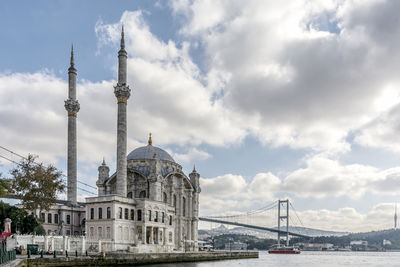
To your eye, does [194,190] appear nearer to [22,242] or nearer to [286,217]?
[22,242]

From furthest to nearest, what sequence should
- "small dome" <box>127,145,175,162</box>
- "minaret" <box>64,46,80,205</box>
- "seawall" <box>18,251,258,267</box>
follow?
"small dome" <box>127,145,175,162</box> → "minaret" <box>64,46,80,205</box> → "seawall" <box>18,251,258,267</box>

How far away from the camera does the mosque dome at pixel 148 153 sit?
226 feet

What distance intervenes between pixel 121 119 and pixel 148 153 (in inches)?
499

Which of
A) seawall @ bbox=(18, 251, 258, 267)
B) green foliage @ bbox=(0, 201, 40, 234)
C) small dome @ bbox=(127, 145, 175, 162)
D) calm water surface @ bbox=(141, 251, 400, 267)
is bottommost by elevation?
calm water surface @ bbox=(141, 251, 400, 267)

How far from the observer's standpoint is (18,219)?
47969 millimetres

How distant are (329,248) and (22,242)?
6353 inches

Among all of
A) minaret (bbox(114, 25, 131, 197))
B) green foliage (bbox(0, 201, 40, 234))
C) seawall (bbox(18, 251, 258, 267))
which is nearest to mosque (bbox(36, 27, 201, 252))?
minaret (bbox(114, 25, 131, 197))

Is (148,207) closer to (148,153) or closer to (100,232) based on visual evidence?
(100,232)

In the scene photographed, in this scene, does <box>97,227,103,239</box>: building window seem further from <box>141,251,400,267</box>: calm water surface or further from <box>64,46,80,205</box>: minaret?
<box>64,46,80,205</box>: minaret

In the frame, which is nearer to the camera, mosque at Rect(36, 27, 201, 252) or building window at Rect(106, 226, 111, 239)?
building window at Rect(106, 226, 111, 239)

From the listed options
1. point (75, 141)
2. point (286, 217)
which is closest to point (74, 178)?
point (75, 141)

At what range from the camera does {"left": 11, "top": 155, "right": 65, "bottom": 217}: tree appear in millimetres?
47406

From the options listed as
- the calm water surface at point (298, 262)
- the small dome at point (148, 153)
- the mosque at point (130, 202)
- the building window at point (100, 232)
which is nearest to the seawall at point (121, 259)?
the calm water surface at point (298, 262)

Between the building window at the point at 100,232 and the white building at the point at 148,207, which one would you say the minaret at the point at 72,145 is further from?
the building window at the point at 100,232
